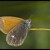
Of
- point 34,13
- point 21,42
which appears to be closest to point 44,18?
point 34,13

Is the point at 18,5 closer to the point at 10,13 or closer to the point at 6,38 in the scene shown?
the point at 10,13

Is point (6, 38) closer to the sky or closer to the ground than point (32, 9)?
closer to the ground
